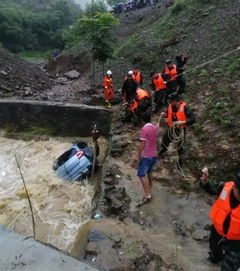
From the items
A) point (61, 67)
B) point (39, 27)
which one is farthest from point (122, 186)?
point (39, 27)

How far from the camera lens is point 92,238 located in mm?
4938

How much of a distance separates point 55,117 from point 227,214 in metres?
7.66

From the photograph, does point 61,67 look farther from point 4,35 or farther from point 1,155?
point 4,35

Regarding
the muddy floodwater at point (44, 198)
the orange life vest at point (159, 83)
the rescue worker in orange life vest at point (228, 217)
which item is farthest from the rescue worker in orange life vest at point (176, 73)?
the rescue worker in orange life vest at point (228, 217)

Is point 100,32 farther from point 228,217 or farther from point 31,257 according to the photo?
point 31,257

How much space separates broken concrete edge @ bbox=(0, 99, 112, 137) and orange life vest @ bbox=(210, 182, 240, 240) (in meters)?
6.45

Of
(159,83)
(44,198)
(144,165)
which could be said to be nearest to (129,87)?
(159,83)

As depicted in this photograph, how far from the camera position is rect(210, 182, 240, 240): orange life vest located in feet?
11.5

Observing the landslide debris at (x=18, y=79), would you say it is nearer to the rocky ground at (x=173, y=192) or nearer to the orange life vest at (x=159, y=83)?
the rocky ground at (x=173, y=192)

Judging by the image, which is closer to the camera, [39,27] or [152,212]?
[152,212]

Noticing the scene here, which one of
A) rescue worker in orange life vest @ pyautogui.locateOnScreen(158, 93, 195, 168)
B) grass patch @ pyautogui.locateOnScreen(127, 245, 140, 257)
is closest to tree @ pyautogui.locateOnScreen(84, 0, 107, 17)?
rescue worker in orange life vest @ pyautogui.locateOnScreen(158, 93, 195, 168)

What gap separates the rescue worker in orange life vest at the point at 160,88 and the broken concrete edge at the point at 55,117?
144 centimetres

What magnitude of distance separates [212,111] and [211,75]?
7.94ft

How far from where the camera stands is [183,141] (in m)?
6.53
